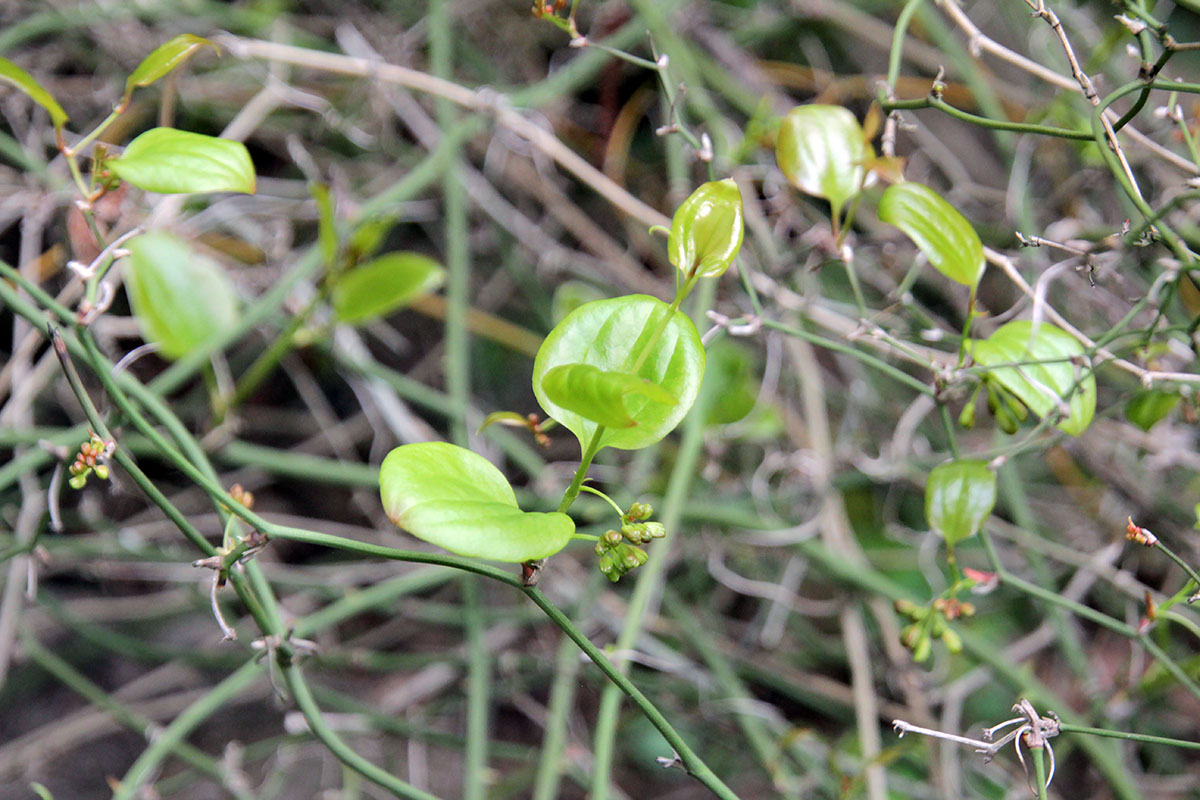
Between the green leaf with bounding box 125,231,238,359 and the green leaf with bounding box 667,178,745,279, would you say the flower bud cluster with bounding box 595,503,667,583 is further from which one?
the green leaf with bounding box 125,231,238,359

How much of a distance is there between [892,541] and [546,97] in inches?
22.8

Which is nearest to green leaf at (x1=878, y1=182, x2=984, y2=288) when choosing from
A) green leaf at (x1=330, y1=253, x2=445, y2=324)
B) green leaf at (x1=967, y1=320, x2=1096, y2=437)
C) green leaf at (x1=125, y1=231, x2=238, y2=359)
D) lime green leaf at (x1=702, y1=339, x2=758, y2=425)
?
green leaf at (x1=967, y1=320, x2=1096, y2=437)

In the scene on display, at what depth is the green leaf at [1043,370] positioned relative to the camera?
401 mm

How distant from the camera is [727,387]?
0.73 meters

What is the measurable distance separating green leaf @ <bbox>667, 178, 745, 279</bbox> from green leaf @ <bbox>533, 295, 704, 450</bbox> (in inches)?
1.0

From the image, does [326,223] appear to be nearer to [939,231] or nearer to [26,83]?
[26,83]

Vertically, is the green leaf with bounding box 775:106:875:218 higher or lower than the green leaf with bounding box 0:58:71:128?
lower

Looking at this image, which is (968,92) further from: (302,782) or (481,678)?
(302,782)

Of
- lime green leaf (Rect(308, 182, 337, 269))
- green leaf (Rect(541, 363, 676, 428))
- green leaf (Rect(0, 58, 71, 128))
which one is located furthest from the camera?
lime green leaf (Rect(308, 182, 337, 269))

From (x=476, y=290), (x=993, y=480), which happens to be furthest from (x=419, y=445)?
(x=476, y=290)

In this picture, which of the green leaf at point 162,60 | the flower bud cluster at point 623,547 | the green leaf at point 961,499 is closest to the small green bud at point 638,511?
the flower bud cluster at point 623,547

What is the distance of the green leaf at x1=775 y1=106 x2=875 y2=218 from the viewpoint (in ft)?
1.46

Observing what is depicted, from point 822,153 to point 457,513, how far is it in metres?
0.29

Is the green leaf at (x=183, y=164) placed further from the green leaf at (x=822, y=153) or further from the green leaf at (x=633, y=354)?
the green leaf at (x=822, y=153)
